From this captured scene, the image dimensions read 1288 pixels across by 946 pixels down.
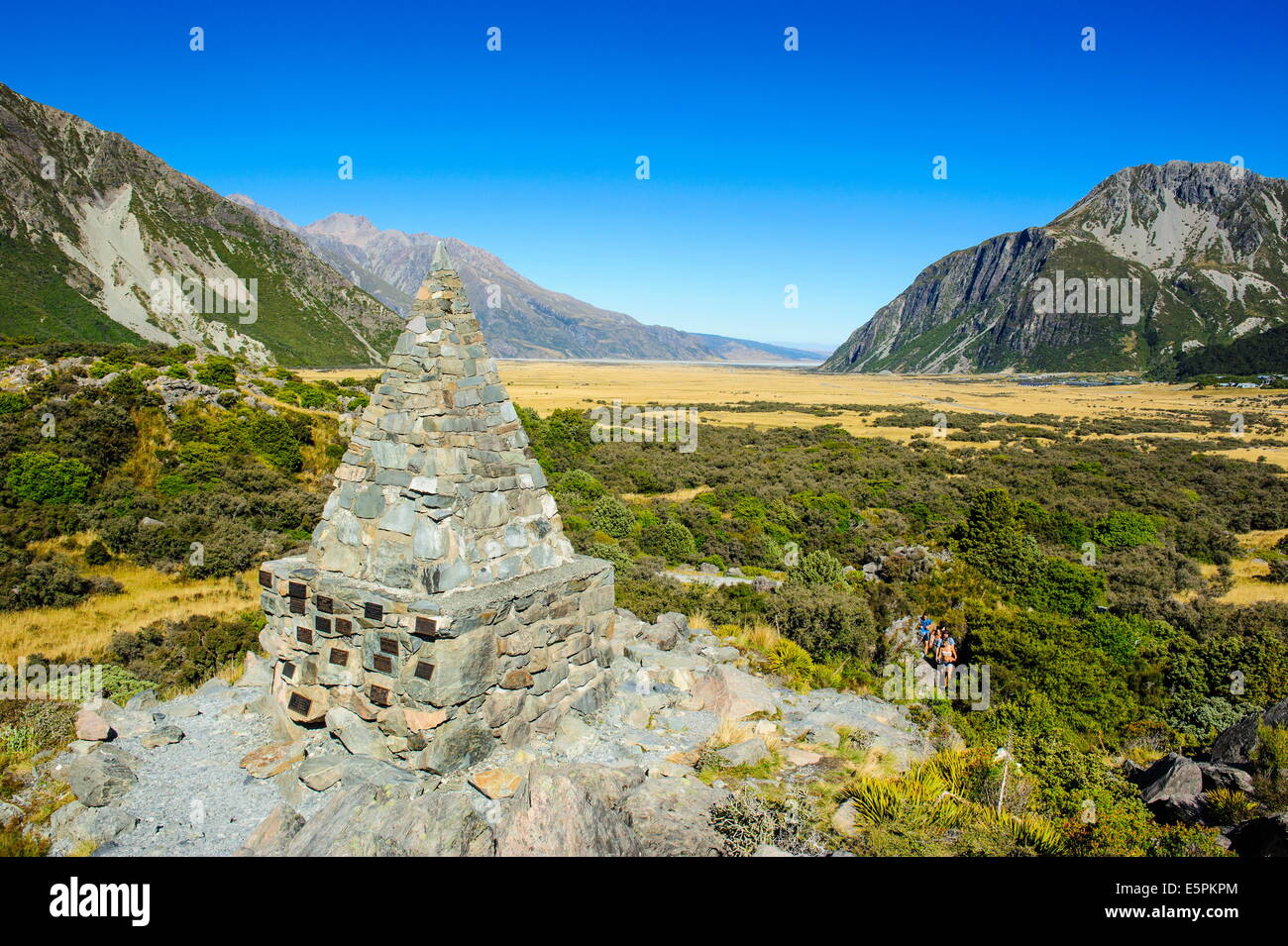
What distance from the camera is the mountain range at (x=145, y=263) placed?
85.7 metres

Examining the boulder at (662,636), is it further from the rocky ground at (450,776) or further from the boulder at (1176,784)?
the boulder at (1176,784)

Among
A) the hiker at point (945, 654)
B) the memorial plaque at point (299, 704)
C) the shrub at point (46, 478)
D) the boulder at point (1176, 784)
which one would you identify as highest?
the shrub at point (46, 478)

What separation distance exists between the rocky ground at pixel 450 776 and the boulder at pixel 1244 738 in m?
2.71

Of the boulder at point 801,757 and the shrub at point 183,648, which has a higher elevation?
the shrub at point 183,648

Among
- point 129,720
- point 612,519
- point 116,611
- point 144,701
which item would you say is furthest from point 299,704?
point 612,519

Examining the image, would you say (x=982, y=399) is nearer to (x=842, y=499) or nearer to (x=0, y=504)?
(x=842, y=499)

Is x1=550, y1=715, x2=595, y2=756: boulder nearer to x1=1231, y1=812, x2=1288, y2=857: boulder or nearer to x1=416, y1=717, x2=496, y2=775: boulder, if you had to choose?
x1=416, y1=717, x2=496, y2=775: boulder

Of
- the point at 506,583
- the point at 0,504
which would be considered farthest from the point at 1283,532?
the point at 0,504

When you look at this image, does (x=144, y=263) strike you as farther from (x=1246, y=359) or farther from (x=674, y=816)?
Answer: (x=1246, y=359)

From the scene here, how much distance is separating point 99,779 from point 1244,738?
32.5 feet

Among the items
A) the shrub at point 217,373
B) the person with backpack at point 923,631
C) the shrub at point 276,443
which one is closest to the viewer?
the person with backpack at point 923,631

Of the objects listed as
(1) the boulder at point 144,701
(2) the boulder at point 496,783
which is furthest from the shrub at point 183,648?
(2) the boulder at point 496,783

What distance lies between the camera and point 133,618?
Answer: 35.4 feet

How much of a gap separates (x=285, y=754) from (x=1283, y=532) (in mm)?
28412
